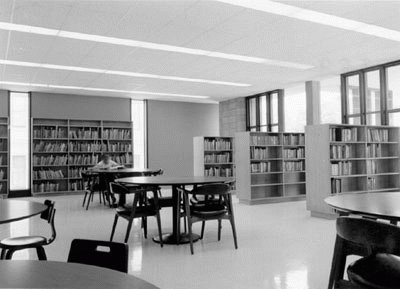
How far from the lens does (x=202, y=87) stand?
9.39 metres

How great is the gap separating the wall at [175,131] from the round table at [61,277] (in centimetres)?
994

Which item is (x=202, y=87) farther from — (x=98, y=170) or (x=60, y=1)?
(x=60, y=1)

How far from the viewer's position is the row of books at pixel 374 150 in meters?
6.67

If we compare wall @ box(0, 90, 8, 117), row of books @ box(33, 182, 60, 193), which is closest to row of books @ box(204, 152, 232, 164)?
row of books @ box(33, 182, 60, 193)

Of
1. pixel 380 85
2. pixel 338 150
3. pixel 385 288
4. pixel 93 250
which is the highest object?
pixel 380 85

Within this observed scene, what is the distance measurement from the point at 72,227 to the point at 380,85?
6386 mm

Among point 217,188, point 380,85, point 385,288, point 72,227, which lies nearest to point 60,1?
point 217,188

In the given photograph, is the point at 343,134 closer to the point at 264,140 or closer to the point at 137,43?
the point at 264,140

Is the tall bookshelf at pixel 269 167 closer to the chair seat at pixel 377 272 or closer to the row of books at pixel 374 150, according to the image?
the row of books at pixel 374 150

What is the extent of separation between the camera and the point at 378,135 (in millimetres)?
6844

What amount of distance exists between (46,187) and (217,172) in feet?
14.8

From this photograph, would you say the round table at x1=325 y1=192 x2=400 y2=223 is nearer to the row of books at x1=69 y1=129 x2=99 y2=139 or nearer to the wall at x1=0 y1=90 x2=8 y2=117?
the row of books at x1=69 y1=129 x2=99 y2=139

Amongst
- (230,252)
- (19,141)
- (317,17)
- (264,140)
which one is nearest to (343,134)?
(264,140)

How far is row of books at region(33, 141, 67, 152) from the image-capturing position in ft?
30.6
